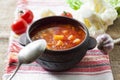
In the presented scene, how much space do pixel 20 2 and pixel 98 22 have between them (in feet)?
1.39

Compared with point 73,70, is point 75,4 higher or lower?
higher

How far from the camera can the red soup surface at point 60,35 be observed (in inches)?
41.6

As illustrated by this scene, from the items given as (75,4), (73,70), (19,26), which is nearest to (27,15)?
(19,26)

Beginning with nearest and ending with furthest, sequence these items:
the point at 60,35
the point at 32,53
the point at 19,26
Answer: the point at 32,53, the point at 60,35, the point at 19,26

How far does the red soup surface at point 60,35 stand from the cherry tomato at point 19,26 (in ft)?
0.66

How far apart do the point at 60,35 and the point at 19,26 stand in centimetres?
29

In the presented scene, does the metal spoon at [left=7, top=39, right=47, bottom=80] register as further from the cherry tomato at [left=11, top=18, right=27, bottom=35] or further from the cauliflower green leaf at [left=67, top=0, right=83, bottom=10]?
the cauliflower green leaf at [left=67, top=0, right=83, bottom=10]

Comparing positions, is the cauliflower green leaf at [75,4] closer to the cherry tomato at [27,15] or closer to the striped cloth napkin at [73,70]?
the cherry tomato at [27,15]

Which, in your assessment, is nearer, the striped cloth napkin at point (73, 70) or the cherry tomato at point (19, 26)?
the striped cloth napkin at point (73, 70)

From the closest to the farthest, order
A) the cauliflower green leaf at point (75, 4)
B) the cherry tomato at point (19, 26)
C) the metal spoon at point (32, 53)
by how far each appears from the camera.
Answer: the metal spoon at point (32, 53) → the cherry tomato at point (19, 26) → the cauliflower green leaf at point (75, 4)

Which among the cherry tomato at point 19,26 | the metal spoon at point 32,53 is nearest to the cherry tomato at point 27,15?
the cherry tomato at point 19,26

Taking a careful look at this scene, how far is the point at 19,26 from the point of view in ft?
4.32

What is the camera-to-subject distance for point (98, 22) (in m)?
1.31

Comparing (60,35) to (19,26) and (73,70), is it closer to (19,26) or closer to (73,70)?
(73,70)
